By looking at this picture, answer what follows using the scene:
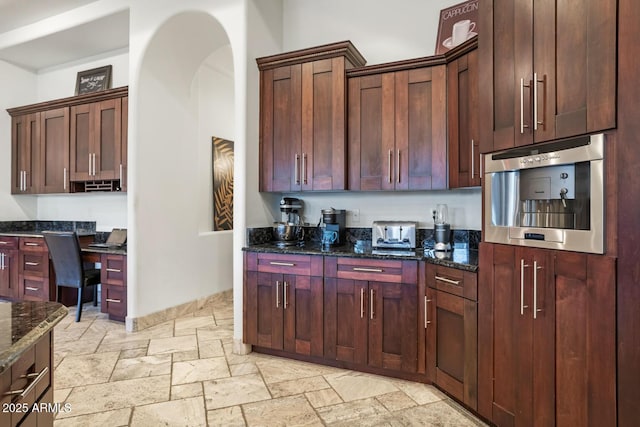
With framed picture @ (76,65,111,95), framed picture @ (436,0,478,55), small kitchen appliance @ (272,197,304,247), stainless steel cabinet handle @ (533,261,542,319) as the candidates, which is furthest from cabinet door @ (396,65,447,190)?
framed picture @ (76,65,111,95)

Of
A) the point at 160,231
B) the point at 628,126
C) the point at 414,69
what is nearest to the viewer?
the point at 628,126

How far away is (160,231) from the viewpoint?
386 centimetres

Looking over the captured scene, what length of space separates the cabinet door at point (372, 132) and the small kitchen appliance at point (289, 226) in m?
0.62

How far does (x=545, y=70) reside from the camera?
169cm

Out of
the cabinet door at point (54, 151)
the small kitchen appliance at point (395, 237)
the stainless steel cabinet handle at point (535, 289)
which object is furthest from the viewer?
the cabinet door at point (54, 151)

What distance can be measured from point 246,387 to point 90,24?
410cm

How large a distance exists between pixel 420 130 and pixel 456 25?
994 mm

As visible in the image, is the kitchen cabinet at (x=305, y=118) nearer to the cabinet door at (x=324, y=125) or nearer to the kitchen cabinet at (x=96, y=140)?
the cabinet door at (x=324, y=125)

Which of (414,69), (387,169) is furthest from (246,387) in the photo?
(414,69)

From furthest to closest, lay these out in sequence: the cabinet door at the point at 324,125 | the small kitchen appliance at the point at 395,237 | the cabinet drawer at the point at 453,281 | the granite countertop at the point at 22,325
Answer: the cabinet door at the point at 324,125 → the small kitchen appliance at the point at 395,237 → the cabinet drawer at the point at 453,281 → the granite countertop at the point at 22,325

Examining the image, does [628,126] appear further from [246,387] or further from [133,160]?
[133,160]

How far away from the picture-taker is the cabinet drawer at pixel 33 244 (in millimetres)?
4301

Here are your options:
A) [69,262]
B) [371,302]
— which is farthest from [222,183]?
[371,302]

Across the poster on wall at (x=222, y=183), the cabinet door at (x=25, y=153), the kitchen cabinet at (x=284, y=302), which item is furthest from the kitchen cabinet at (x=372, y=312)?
the cabinet door at (x=25, y=153)
